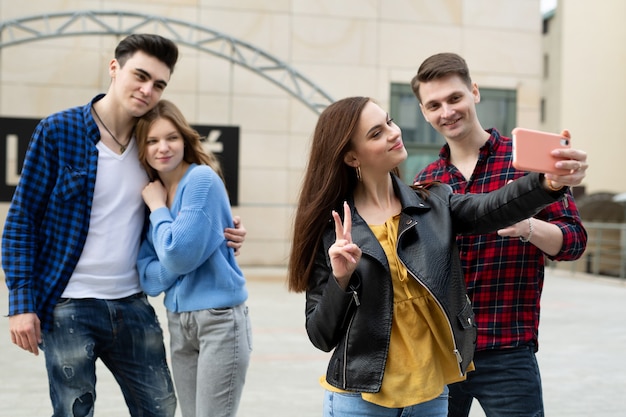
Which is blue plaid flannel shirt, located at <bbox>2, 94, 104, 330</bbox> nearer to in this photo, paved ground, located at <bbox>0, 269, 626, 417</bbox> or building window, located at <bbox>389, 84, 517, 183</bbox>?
paved ground, located at <bbox>0, 269, 626, 417</bbox>

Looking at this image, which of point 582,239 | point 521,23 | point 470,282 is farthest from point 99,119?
point 521,23

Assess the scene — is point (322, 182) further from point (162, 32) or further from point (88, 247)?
point (162, 32)

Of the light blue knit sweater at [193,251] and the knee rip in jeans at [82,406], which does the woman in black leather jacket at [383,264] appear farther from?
the knee rip in jeans at [82,406]

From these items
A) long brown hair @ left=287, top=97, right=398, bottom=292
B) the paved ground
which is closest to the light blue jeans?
long brown hair @ left=287, top=97, right=398, bottom=292

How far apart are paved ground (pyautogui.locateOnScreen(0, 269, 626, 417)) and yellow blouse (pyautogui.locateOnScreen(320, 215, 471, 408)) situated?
10.8 ft

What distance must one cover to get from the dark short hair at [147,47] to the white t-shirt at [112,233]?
0.38m

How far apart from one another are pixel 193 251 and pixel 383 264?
100 centimetres

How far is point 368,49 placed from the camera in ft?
56.2

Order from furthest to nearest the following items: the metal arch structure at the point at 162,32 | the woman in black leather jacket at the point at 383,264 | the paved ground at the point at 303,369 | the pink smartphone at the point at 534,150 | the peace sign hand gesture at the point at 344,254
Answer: the metal arch structure at the point at 162,32 < the paved ground at the point at 303,369 < the woman in black leather jacket at the point at 383,264 < the peace sign hand gesture at the point at 344,254 < the pink smartphone at the point at 534,150

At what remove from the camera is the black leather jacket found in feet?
6.98

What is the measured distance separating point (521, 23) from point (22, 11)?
38.9 ft

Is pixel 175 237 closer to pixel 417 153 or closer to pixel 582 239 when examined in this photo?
pixel 582 239

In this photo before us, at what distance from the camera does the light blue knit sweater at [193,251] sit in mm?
2850

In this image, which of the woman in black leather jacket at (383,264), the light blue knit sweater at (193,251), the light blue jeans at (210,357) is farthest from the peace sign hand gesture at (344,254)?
the light blue jeans at (210,357)
